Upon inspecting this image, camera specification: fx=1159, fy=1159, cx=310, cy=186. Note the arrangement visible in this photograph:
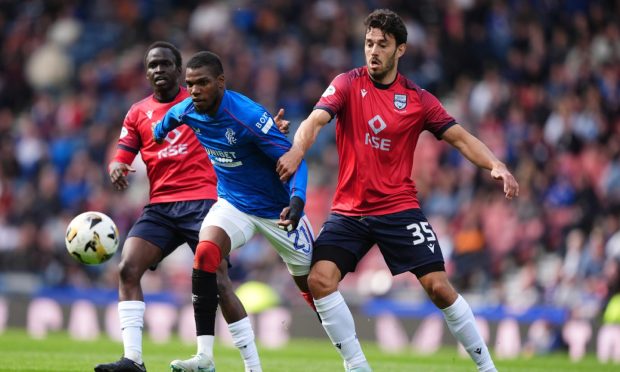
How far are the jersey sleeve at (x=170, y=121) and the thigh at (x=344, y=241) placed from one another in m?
1.42

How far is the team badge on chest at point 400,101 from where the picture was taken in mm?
8711

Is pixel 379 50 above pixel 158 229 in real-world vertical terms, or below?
above

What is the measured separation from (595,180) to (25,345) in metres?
8.49

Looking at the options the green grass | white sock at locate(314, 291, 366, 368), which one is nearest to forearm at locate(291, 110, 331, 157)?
white sock at locate(314, 291, 366, 368)

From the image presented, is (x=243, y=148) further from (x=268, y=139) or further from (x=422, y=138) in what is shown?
(x=422, y=138)

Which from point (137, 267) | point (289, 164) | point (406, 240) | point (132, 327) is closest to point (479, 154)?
point (406, 240)

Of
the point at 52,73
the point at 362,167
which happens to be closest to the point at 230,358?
the point at 362,167

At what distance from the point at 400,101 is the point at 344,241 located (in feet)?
3.74

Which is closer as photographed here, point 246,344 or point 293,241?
point 293,241

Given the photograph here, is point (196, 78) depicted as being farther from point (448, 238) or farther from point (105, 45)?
point (105, 45)

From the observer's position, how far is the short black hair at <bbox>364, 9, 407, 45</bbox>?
8.62 metres

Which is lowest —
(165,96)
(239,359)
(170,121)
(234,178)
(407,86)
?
(239,359)

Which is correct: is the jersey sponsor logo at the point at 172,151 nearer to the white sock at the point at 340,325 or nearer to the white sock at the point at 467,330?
the white sock at the point at 340,325

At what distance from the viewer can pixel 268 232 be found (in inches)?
350
